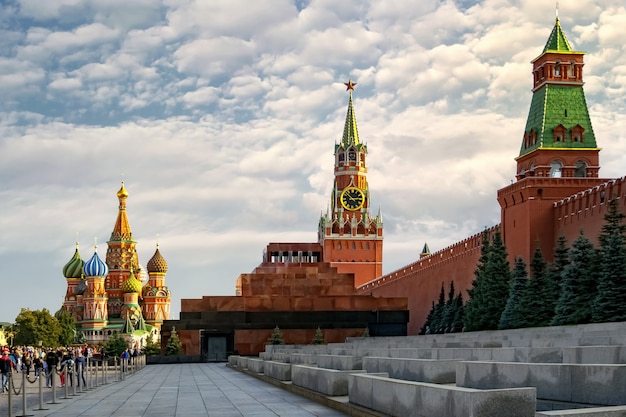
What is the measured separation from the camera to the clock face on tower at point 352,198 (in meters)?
104

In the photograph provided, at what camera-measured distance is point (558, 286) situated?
96.8ft

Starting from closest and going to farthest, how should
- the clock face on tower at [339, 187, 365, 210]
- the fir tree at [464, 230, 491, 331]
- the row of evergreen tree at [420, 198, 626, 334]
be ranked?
the row of evergreen tree at [420, 198, 626, 334] → the fir tree at [464, 230, 491, 331] → the clock face on tower at [339, 187, 365, 210]

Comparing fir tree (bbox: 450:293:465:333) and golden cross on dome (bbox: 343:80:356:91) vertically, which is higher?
golden cross on dome (bbox: 343:80:356:91)

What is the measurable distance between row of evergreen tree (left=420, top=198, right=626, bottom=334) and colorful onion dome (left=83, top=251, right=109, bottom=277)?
81883 mm

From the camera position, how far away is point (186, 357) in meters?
43.4

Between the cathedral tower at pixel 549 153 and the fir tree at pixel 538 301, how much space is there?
185 inches

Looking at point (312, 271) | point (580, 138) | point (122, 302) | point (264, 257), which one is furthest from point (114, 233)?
point (580, 138)

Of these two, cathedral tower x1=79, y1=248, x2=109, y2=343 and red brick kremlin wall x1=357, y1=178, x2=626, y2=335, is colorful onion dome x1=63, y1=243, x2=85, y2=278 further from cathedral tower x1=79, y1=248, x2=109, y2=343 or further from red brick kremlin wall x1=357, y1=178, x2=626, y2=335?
red brick kremlin wall x1=357, y1=178, x2=626, y2=335

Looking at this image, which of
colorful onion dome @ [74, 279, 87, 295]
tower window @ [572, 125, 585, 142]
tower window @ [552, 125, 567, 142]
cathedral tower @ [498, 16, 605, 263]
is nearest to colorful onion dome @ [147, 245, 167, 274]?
colorful onion dome @ [74, 279, 87, 295]

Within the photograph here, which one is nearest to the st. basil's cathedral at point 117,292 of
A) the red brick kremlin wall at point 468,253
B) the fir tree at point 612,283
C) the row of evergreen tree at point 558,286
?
the red brick kremlin wall at point 468,253

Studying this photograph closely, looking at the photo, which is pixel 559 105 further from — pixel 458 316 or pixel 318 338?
pixel 318 338

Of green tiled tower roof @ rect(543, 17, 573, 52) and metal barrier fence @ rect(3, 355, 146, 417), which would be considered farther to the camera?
green tiled tower roof @ rect(543, 17, 573, 52)

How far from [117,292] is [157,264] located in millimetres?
7266

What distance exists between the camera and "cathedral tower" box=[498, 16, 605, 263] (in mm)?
35688
